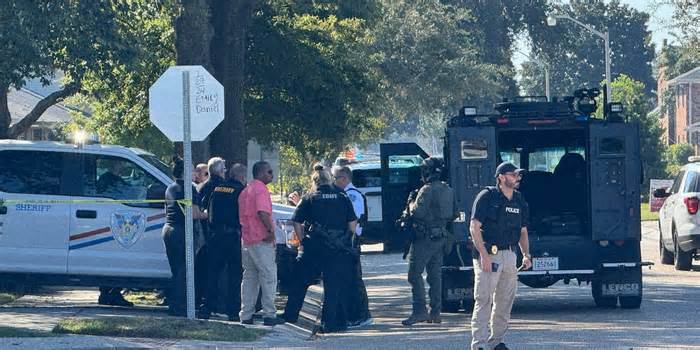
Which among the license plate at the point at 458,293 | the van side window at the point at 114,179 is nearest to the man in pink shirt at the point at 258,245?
the van side window at the point at 114,179

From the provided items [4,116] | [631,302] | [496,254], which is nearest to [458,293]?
[631,302]

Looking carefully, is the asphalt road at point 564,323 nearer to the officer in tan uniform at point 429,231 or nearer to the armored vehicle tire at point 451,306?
the armored vehicle tire at point 451,306

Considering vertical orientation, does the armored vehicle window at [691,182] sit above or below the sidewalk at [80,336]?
above

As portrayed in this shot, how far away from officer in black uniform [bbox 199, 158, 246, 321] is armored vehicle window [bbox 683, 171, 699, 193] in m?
11.0

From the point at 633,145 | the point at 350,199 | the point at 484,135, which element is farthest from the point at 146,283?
the point at 633,145

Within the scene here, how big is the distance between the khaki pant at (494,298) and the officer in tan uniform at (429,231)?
133 inches

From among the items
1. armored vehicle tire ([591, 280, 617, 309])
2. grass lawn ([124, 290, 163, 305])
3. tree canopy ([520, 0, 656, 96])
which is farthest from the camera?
tree canopy ([520, 0, 656, 96])

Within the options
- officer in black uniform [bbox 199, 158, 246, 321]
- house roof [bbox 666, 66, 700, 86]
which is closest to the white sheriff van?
officer in black uniform [bbox 199, 158, 246, 321]

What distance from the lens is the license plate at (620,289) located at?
56.6 ft

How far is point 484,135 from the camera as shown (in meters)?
17.0

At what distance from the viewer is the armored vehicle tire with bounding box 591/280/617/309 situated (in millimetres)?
17438

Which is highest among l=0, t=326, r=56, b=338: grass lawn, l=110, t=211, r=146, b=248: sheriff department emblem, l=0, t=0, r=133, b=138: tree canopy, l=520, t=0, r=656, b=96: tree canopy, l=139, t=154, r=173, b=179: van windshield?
l=520, t=0, r=656, b=96: tree canopy

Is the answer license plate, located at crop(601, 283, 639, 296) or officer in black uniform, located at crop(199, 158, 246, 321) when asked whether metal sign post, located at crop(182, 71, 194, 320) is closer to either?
officer in black uniform, located at crop(199, 158, 246, 321)

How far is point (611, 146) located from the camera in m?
17.0
